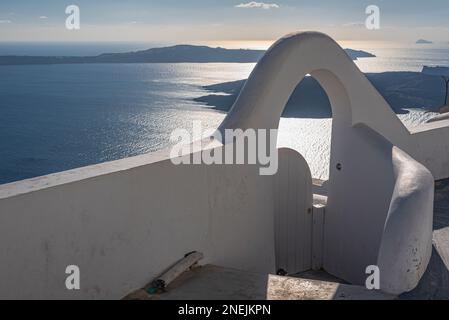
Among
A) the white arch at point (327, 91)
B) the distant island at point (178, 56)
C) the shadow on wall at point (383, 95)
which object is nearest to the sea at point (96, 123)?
the shadow on wall at point (383, 95)

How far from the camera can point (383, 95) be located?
261ft

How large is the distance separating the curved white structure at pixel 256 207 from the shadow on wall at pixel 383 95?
64868 mm

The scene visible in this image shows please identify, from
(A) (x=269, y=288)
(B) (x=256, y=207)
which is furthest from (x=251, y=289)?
(B) (x=256, y=207)

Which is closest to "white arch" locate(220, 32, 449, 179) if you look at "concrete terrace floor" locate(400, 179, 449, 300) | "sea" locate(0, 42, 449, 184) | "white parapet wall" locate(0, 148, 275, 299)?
"white parapet wall" locate(0, 148, 275, 299)

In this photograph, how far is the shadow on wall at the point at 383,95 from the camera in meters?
82.6

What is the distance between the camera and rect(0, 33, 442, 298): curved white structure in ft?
12.5

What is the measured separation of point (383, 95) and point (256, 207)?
7845cm

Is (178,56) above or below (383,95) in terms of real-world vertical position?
above

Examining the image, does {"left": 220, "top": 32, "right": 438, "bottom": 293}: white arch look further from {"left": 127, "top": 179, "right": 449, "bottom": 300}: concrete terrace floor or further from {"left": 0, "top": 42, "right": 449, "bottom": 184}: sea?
{"left": 0, "top": 42, "right": 449, "bottom": 184}: sea

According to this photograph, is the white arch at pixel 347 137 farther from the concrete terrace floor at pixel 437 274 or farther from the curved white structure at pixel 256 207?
the concrete terrace floor at pixel 437 274

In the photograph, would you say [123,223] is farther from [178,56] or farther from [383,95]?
[178,56]

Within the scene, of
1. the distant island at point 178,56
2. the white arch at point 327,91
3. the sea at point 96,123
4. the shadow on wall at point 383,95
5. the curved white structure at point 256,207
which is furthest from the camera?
the distant island at point 178,56

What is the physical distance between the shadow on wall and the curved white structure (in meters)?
64.9
